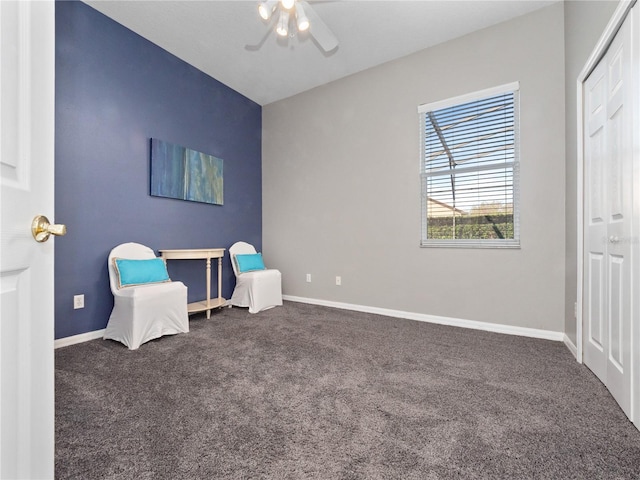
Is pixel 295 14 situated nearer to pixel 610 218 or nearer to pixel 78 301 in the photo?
pixel 610 218

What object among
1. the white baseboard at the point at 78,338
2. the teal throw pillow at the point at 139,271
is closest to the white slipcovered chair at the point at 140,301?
the teal throw pillow at the point at 139,271

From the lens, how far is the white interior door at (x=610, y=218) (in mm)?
1484

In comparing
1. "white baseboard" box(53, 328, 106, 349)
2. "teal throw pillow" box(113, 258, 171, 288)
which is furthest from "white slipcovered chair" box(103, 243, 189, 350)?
"white baseboard" box(53, 328, 106, 349)

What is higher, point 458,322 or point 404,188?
point 404,188

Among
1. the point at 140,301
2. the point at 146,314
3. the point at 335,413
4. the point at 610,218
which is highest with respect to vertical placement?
the point at 610,218

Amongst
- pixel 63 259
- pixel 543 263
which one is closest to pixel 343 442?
pixel 543 263

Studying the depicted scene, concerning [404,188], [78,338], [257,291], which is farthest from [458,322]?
[78,338]

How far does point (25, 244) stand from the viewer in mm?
623

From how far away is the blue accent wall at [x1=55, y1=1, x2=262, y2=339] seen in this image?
2449 millimetres

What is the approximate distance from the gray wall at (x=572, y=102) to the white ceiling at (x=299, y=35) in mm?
495

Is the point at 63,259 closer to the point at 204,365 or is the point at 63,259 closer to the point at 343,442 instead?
the point at 204,365

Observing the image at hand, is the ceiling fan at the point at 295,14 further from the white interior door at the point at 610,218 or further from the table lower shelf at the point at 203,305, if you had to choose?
Answer: the table lower shelf at the point at 203,305

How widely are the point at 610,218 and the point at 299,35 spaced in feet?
9.76

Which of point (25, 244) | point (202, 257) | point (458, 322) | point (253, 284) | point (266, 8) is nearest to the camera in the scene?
point (25, 244)
